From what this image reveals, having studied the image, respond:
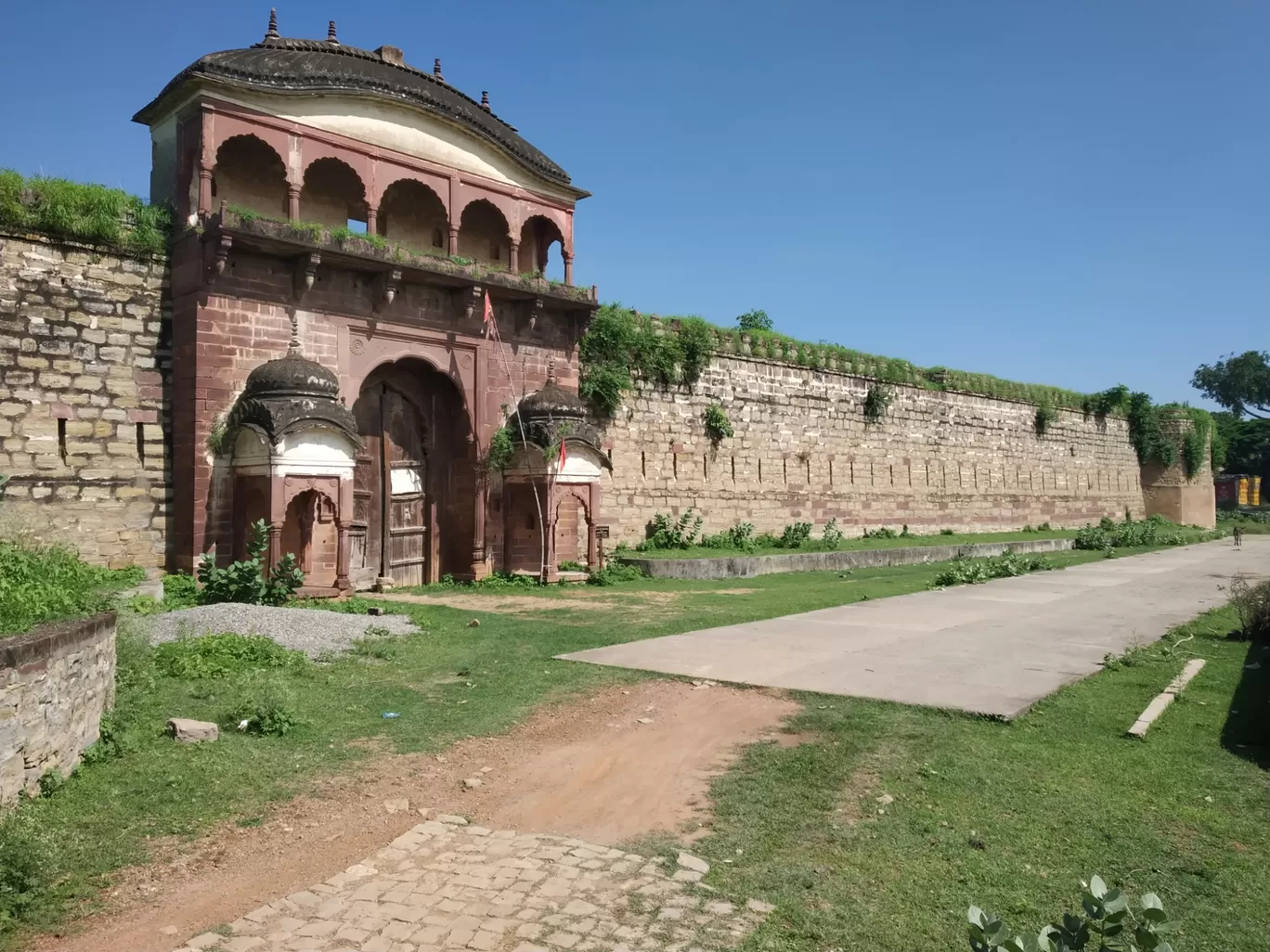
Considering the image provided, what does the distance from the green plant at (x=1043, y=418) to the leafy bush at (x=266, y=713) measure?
33038 mm

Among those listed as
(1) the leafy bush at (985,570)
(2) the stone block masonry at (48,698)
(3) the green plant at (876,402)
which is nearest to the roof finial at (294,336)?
(2) the stone block masonry at (48,698)

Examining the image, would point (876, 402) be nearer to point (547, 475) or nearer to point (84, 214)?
point (547, 475)

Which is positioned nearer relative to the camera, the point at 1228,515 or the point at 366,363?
the point at 366,363

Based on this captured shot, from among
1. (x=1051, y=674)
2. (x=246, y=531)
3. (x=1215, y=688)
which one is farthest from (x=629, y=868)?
(x=246, y=531)

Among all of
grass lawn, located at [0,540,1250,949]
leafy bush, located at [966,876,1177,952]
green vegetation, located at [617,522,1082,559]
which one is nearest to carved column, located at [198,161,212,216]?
grass lawn, located at [0,540,1250,949]

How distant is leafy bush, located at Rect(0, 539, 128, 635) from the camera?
209 inches

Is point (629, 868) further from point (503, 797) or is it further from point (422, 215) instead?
point (422, 215)

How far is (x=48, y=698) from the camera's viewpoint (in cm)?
475

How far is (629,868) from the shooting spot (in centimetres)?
408

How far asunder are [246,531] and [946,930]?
11.8m

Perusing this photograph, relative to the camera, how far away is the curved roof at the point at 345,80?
13.7 meters

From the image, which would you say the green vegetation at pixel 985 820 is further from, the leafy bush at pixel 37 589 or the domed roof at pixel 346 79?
the domed roof at pixel 346 79

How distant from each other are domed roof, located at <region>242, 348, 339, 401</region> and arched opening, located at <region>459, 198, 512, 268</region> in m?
5.35

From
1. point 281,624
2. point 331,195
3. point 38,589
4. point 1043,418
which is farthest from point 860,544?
point 38,589
